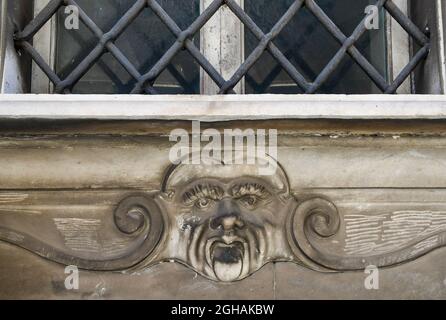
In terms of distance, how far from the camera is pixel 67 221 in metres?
1.71

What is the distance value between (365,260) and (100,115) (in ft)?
2.08

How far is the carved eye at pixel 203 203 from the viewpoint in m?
1.71

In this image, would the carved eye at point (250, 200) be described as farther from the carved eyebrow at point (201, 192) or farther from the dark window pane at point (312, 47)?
the dark window pane at point (312, 47)

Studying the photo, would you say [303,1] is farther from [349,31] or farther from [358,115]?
[358,115]

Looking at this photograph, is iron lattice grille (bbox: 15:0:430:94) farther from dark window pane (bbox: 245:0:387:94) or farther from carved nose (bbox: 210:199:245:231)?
carved nose (bbox: 210:199:245:231)

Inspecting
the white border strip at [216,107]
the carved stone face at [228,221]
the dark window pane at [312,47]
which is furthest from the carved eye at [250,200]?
the dark window pane at [312,47]

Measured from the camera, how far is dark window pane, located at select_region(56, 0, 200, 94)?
1.93 metres

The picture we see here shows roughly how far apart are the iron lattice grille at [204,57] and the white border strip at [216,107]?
0.45 feet

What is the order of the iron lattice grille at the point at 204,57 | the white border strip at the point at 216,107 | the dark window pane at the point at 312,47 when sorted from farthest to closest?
the dark window pane at the point at 312,47
the iron lattice grille at the point at 204,57
the white border strip at the point at 216,107

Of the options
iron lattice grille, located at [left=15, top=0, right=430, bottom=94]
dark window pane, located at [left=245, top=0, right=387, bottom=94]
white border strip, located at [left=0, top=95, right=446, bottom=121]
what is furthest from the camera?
dark window pane, located at [left=245, top=0, right=387, bottom=94]

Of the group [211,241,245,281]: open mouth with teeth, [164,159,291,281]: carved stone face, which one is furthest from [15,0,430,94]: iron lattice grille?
[211,241,245,281]: open mouth with teeth

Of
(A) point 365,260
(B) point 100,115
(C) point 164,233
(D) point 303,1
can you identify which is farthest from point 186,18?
(A) point 365,260

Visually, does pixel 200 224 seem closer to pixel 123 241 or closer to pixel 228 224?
pixel 228 224

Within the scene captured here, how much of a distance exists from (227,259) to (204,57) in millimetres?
470
